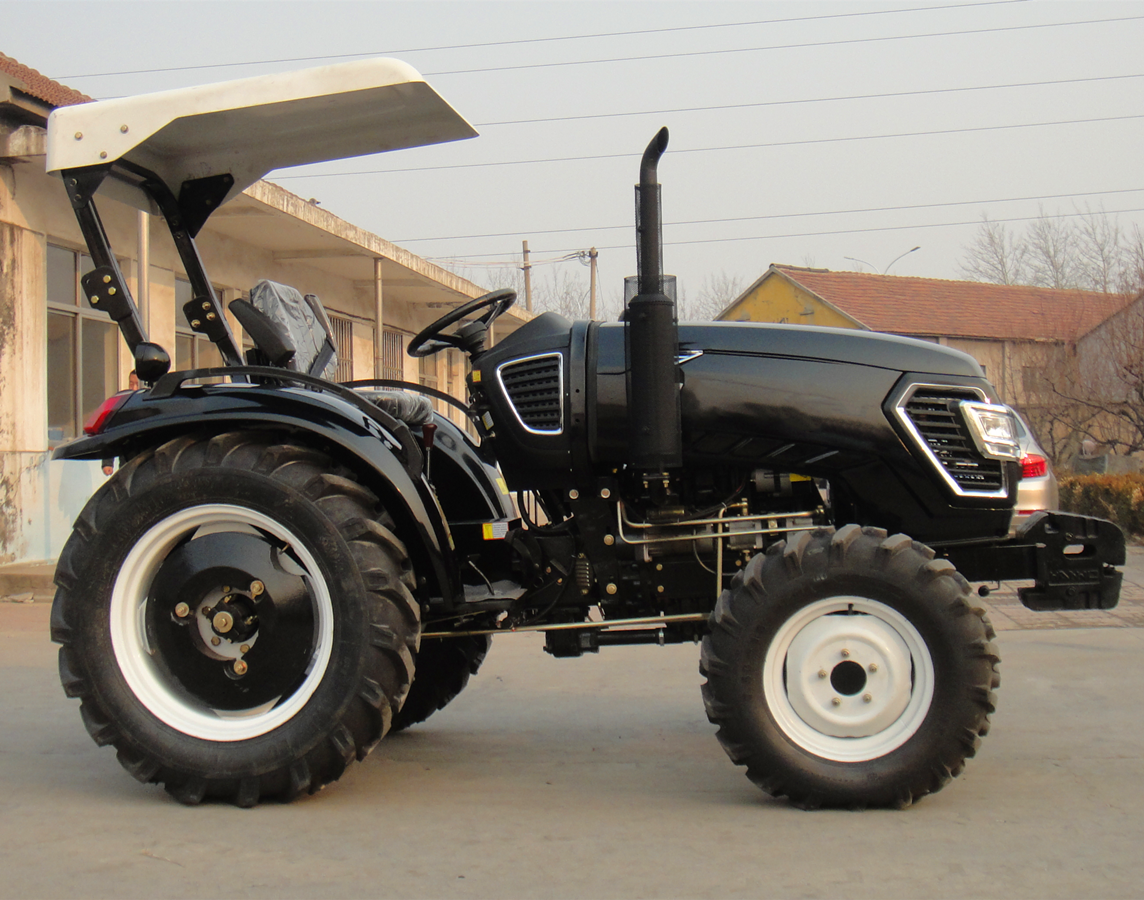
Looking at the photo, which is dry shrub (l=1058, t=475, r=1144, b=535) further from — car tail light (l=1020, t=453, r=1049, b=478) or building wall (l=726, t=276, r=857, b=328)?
building wall (l=726, t=276, r=857, b=328)

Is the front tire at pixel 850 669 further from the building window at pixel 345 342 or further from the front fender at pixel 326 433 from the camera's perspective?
the building window at pixel 345 342

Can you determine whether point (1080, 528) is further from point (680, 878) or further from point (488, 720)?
point (488, 720)

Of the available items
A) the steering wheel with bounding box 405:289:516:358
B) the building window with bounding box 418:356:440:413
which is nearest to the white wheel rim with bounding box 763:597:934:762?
the steering wheel with bounding box 405:289:516:358

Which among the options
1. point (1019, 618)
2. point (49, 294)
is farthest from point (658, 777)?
point (49, 294)

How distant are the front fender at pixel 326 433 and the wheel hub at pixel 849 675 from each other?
1.13 metres

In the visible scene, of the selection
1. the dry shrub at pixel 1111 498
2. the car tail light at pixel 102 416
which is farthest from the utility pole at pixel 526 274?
the car tail light at pixel 102 416

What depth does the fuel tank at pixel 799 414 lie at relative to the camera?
11.6ft

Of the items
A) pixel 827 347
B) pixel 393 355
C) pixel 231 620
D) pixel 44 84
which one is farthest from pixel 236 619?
pixel 393 355

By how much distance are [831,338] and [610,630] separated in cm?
123

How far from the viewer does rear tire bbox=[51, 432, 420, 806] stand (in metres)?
3.41

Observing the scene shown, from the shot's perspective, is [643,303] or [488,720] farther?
[488,720]

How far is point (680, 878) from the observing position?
2793mm

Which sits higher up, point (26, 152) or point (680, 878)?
point (26, 152)

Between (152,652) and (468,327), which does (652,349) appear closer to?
(468,327)
